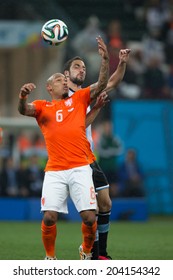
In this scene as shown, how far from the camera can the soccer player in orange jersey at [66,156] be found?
10703 mm

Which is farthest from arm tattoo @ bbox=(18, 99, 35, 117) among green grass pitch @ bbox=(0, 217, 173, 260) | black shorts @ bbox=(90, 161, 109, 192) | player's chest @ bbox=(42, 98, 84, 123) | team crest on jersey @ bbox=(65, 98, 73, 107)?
green grass pitch @ bbox=(0, 217, 173, 260)

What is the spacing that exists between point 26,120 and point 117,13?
17.5 feet

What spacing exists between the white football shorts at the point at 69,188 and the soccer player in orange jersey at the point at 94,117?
67 cm

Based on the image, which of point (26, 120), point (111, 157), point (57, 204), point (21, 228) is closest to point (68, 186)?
point (57, 204)

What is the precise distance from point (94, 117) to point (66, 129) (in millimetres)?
793

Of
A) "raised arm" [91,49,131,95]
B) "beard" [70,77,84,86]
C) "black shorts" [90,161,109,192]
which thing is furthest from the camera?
"black shorts" [90,161,109,192]

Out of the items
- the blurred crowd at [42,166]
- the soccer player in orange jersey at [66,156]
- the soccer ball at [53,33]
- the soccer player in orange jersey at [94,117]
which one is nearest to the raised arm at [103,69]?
the soccer player in orange jersey at [66,156]

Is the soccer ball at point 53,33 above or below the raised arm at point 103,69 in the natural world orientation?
above

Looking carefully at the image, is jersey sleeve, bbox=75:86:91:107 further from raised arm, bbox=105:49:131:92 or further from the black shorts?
the black shorts

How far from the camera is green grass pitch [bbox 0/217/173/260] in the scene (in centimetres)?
1252

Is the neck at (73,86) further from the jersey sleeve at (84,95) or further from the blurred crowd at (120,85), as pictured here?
the blurred crowd at (120,85)

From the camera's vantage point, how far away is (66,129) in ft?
35.6
